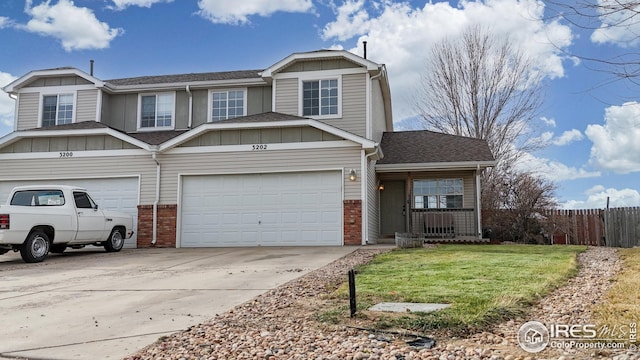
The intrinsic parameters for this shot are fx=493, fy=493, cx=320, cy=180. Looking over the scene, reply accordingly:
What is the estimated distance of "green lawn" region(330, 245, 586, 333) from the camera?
458cm

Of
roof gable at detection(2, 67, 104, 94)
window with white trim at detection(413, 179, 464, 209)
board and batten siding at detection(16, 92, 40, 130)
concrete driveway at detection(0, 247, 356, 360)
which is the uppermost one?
roof gable at detection(2, 67, 104, 94)

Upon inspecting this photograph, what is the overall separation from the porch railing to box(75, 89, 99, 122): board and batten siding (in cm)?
1237

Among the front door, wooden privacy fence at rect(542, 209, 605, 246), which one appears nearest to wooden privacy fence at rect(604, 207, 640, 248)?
wooden privacy fence at rect(542, 209, 605, 246)

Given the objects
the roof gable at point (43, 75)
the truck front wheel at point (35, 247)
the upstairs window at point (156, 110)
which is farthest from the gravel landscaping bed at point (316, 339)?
the roof gable at point (43, 75)

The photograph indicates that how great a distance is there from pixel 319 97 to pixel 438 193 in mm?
5767

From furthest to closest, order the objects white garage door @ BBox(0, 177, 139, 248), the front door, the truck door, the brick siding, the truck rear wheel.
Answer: the front door, white garage door @ BBox(0, 177, 139, 248), the brick siding, the truck rear wheel, the truck door

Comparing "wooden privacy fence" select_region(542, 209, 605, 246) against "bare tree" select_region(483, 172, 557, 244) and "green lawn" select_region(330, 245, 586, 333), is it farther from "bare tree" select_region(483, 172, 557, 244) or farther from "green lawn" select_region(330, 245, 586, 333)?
"green lawn" select_region(330, 245, 586, 333)

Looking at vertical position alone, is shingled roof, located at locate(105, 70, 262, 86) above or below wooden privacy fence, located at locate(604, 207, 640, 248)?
above

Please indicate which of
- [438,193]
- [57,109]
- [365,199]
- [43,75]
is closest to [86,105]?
[57,109]

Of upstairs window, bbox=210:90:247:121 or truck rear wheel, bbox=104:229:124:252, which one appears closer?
truck rear wheel, bbox=104:229:124:252

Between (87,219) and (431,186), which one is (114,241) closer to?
(87,219)

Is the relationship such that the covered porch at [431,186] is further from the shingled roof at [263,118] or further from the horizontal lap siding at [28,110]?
the horizontal lap siding at [28,110]

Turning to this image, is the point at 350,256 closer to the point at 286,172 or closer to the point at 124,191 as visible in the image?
the point at 286,172

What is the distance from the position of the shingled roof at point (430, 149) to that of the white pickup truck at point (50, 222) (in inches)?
359
